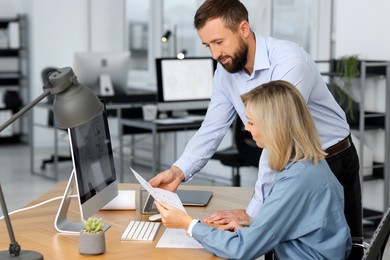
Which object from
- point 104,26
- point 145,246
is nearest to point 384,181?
point 145,246

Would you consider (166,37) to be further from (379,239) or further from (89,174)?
(379,239)

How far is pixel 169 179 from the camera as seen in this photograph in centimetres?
284

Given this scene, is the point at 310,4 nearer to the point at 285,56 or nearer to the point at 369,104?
the point at 369,104

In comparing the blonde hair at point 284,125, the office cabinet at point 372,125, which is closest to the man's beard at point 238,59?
the blonde hair at point 284,125

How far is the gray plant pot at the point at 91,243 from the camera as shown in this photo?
7.34ft

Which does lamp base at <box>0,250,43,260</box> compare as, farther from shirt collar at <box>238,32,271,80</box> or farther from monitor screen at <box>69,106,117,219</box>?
shirt collar at <box>238,32,271,80</box>

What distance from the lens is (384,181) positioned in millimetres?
5281

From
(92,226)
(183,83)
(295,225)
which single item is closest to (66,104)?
(92,226)

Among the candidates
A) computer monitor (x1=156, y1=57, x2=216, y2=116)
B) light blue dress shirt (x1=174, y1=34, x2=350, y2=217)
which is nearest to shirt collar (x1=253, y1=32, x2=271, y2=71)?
light blue dress shirt (x1=174, y1=34, x2=350, y2=217)

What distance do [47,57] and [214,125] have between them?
6898 mm

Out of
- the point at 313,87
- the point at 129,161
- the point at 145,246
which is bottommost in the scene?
the point at 129,161

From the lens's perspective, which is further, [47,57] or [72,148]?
[47,57]

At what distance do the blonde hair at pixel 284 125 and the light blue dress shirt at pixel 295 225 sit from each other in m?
0.05

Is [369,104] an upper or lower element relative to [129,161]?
upper
